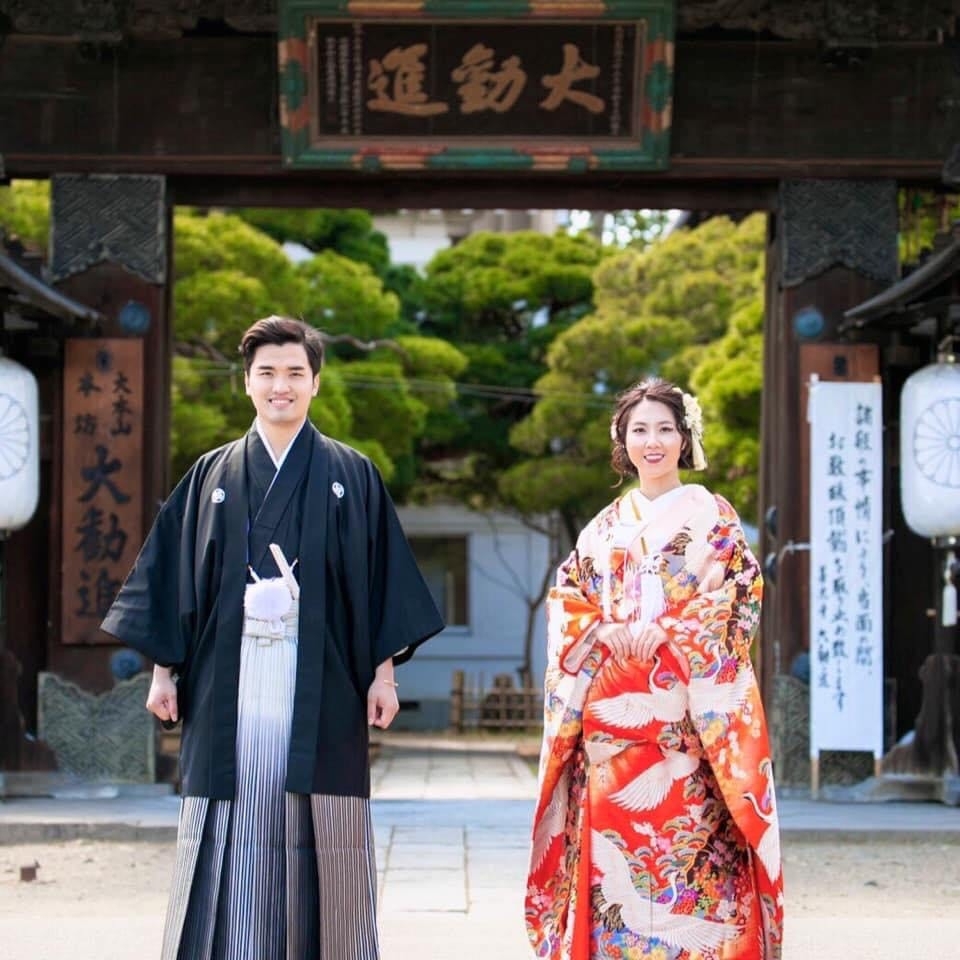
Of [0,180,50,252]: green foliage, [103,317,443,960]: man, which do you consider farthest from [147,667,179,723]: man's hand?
[0,180,50,252]: green foliage

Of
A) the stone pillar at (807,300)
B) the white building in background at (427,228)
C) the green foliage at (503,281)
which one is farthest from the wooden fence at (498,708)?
the stone pillar at (807,300)

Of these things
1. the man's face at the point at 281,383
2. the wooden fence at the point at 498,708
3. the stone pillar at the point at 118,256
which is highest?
the stone pillar at the point at 118,256

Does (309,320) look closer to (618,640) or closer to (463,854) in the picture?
(463,854)

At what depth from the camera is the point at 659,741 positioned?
5328 mm

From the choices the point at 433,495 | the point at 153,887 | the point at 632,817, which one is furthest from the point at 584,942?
the point at 433,495

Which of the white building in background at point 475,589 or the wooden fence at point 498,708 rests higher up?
the white building in background at point 475,589

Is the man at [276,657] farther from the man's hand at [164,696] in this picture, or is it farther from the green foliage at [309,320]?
the green foliage at [309,320]

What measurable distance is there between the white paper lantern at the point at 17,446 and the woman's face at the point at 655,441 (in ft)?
17.2

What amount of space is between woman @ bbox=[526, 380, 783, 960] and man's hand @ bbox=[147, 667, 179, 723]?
1143 mm

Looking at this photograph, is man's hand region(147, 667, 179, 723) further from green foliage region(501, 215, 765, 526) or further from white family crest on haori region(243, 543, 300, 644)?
green foliage region(501, 215, 765, 526)

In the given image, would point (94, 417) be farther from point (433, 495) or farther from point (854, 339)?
point (433, 495)

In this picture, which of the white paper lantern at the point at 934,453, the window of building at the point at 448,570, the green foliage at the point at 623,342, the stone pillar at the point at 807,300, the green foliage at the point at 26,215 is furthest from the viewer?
the window of building at the point at 448,570

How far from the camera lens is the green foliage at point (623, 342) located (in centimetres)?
2119

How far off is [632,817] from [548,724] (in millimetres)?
404
